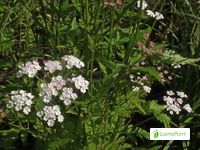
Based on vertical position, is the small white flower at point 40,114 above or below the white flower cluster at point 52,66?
below

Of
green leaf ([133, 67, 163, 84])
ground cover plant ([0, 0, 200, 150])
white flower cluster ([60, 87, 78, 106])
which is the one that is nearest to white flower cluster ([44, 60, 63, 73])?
ground cover plant ([0, 0, 200, 150])

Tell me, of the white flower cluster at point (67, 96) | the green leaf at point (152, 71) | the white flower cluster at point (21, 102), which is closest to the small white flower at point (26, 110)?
the white flower cluster at point (21, 102)

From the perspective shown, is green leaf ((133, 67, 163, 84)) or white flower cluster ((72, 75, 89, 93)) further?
white flower cluster ((72, 75, 89, 93))

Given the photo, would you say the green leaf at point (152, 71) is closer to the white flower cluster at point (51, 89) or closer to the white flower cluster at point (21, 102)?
the white flower cluster at point (51, 89)

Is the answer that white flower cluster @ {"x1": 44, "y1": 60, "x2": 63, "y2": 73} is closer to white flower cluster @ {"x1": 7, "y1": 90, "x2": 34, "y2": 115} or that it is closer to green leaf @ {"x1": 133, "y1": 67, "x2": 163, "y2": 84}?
white flower cluster @ {"x1": 7, "y1": 90, "x2": 34, "y2": 115}

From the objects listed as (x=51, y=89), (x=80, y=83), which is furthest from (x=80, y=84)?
(x=51, y=89)

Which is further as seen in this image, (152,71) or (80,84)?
(80,84)

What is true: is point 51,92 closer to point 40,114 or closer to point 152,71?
point 40,114

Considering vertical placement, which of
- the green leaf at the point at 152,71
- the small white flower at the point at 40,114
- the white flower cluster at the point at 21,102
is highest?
the green leaf at the point at 152,71

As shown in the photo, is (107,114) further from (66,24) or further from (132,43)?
(66,24)

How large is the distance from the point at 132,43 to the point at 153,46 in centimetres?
24

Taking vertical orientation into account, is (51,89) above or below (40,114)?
above

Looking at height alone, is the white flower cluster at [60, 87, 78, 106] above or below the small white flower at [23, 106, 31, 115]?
above

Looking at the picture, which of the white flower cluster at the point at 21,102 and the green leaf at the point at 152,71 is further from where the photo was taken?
the white flower cluster at the point at 21,102
